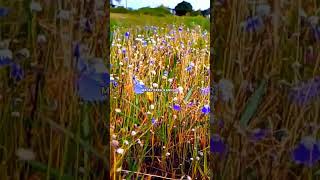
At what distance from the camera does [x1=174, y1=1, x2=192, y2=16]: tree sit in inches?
108

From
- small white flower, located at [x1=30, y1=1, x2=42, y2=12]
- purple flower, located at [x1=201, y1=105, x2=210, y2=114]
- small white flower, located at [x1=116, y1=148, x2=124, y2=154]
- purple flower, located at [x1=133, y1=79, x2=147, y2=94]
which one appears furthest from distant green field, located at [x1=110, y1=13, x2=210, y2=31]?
small white flower, located at [x1=30, y1=1, x2=42, y2=12]

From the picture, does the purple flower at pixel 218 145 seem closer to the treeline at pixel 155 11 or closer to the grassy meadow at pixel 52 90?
the grassy meadow at pixel 52 90

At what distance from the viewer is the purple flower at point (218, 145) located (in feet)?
5.90

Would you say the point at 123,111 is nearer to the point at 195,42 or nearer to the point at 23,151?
the point at 195,42

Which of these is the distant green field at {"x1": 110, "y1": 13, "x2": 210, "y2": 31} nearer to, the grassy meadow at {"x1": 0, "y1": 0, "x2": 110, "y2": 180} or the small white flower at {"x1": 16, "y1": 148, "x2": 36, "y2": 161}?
the grassy meadow at {"x1": 0, "y1": 0, "x2": 110, "y2": 180}

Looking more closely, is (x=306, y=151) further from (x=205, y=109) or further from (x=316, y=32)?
(x=205, y=109)

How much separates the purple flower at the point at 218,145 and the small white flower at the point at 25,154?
0.59 meters

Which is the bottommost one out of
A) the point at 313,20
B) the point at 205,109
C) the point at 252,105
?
the point at 205,109

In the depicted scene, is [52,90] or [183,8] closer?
[52,90]

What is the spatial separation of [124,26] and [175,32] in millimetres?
396

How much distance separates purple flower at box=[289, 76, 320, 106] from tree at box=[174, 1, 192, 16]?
1082 millimetres

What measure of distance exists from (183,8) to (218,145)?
1.17 metres

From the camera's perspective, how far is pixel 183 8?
2.81 meters

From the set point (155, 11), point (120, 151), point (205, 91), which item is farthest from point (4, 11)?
point (205, 91)
